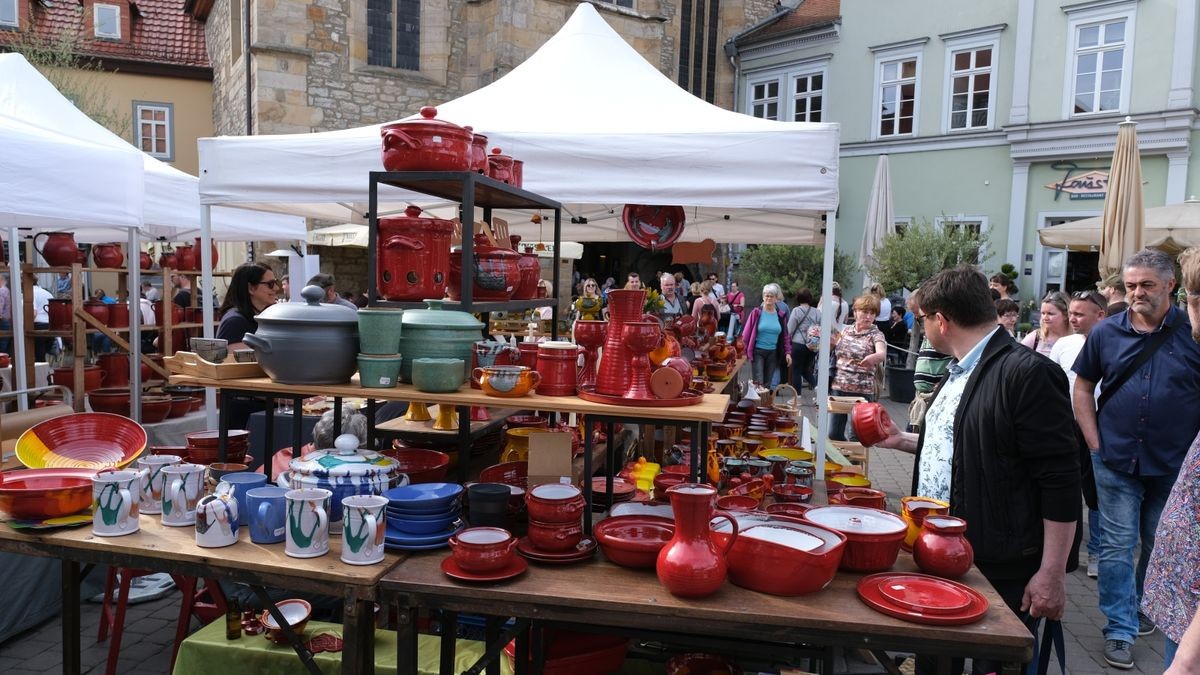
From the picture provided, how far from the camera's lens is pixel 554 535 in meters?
2.08

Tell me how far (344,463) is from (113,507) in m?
0.65

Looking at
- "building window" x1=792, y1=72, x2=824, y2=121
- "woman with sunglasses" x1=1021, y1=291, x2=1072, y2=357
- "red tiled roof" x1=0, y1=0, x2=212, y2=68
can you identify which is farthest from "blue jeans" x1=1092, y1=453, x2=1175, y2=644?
"red tiled roof" x1=0, y1=0, x2=212, y2=68

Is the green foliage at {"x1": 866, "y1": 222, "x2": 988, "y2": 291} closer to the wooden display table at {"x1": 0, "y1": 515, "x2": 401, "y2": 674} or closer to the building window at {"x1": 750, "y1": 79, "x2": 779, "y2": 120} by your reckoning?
the building window at {"x1": 750, "y1": 79, "x2": 779, "y2": 120}

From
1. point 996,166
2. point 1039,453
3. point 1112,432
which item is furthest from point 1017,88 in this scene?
point 1039,453

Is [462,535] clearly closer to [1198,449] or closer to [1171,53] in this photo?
[1198,449]

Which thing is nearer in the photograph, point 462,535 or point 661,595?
point 661,595

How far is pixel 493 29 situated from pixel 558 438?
40.5 feet

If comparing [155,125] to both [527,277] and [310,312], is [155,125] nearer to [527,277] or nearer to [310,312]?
[527,277]

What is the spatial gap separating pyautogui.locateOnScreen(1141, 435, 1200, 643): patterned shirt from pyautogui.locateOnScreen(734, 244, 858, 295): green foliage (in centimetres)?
1423

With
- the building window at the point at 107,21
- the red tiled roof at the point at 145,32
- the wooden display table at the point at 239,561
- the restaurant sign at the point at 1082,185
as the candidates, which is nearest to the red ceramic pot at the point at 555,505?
the wooden display table at the point at 239,561

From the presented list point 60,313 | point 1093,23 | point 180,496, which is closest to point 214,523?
point 180,496

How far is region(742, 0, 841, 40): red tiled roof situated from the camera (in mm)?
18266

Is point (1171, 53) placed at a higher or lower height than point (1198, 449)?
higher

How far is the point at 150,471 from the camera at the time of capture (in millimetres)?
2346
